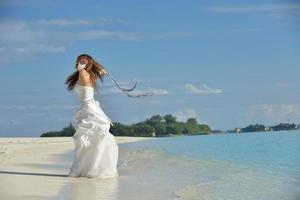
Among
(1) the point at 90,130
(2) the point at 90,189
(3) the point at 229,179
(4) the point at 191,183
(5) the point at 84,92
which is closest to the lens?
Result: (2) the point at 90,189

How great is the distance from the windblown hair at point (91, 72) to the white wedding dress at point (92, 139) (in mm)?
138

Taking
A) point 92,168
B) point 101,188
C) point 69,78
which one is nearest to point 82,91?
point 69,78

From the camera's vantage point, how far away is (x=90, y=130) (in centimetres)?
949

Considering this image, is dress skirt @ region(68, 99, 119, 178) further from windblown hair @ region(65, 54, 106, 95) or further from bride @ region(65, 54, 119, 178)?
windblown hair @ region(65, 54, 106, 95)

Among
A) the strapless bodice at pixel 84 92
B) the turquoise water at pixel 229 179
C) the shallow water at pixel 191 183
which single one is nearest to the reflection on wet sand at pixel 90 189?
the shallow water at pixel 191 183

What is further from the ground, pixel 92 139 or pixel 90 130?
pixel 90 130

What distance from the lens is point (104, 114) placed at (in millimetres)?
9648

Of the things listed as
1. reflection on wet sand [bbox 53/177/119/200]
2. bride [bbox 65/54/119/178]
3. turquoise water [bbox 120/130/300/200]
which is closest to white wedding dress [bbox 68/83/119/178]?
bride [bbox 65/54/119/178]

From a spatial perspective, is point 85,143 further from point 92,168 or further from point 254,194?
point 254,194

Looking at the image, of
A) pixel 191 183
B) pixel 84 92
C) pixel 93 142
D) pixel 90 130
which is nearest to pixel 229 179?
pixel 191 183

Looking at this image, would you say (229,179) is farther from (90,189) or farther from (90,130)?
(90,189)

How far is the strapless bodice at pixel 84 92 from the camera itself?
958cm

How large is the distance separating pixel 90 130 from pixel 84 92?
2.07 ft

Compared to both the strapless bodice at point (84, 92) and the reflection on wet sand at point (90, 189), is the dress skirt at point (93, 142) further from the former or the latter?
the reflection on wet sand at point (90, 189)
